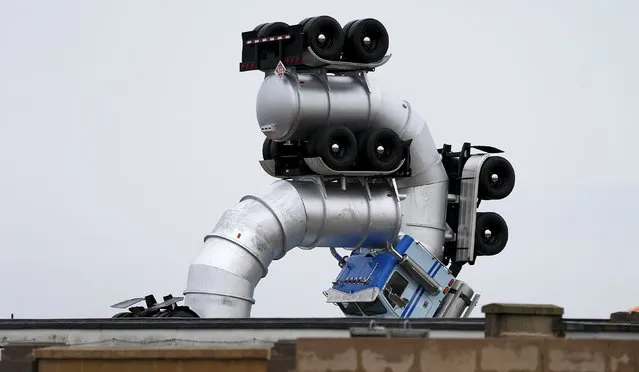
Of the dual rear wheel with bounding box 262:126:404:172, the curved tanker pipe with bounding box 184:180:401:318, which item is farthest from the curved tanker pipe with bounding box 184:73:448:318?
the dual rear wheel with bounding box 262:126:404:172

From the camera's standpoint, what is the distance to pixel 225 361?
88.3 ft

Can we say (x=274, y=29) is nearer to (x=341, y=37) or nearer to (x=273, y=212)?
(x=341, y=37)

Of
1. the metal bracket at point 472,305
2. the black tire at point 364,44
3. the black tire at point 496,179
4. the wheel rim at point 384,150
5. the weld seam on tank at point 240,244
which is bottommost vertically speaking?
the metal bracket at point 472,305

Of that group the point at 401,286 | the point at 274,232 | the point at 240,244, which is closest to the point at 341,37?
the point at 274,232

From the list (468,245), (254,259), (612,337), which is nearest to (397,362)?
(612,337)

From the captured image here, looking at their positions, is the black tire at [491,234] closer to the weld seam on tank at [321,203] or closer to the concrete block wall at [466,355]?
the weld seam on tank at [321,203]

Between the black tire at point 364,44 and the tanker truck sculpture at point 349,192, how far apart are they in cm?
2

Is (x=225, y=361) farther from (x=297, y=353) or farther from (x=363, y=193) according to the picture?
(x=363, y=193)

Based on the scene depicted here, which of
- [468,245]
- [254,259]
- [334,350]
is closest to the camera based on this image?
[334,350]

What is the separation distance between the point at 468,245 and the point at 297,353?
913 inches

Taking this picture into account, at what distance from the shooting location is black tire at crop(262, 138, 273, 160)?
4816 cm

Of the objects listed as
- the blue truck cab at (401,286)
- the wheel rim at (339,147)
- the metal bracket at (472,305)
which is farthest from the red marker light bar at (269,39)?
the metal bracket at (472,305)

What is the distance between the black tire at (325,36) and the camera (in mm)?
45969

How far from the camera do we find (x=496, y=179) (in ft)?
162
